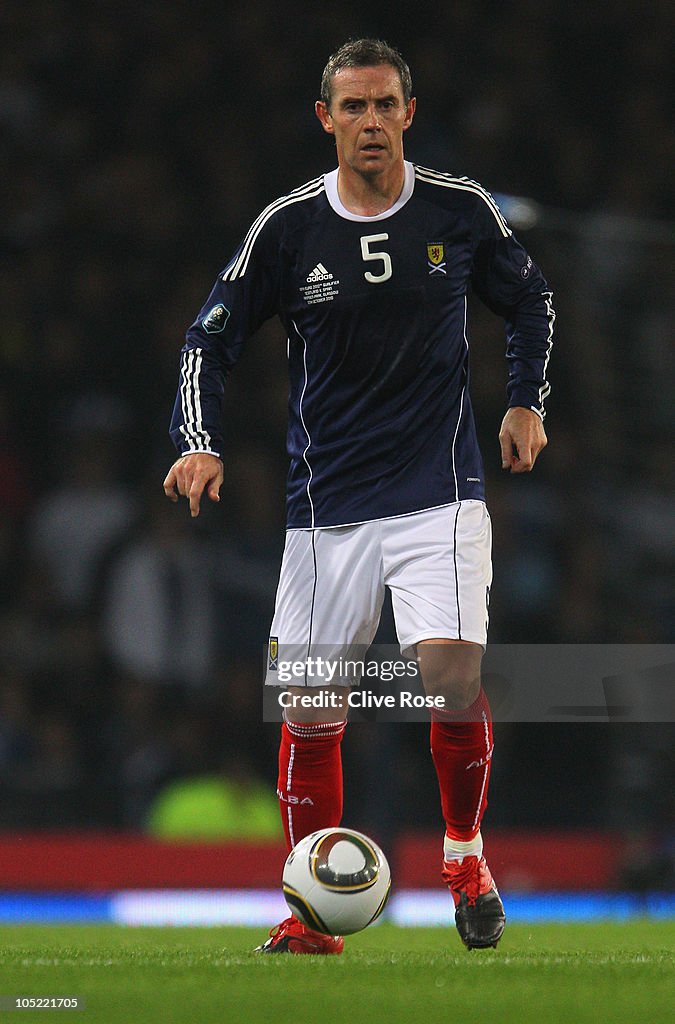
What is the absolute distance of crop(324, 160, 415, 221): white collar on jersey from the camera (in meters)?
4.53

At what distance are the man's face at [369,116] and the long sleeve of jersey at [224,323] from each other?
12.0 inches

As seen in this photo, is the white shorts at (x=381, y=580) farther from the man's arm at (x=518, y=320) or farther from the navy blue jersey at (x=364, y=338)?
the man's arm at (x=518, y=320)

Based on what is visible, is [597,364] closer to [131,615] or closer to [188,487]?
[131,615]

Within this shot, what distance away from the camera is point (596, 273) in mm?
9359

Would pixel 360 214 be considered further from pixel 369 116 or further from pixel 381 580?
pixel 381 580

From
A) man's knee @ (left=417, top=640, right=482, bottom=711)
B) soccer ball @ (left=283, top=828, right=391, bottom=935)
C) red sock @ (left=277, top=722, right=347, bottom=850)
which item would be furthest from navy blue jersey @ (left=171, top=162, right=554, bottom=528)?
soccer ball @ (left=283, top=828, right=391, bottom=935)

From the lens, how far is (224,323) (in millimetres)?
4559

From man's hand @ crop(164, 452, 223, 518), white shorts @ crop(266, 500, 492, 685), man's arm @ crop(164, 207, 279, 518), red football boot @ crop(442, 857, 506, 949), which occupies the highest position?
man's arm @ crop(164, 207, 279, 518)

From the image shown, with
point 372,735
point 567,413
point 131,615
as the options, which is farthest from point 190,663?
point 567,413

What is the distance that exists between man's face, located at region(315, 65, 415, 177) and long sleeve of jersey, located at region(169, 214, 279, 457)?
0.30 m

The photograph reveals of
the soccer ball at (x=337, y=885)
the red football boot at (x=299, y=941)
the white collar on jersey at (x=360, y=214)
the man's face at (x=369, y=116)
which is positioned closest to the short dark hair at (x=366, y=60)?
the man's face at (x=369, y=116)

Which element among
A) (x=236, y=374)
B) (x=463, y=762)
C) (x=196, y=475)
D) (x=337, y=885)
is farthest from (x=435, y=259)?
(x=236, y=374)

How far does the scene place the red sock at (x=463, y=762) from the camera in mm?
4379

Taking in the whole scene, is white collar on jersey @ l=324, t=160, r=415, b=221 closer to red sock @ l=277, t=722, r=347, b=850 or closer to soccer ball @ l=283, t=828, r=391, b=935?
red sock @ l=277, t=722, r=347, b=850
